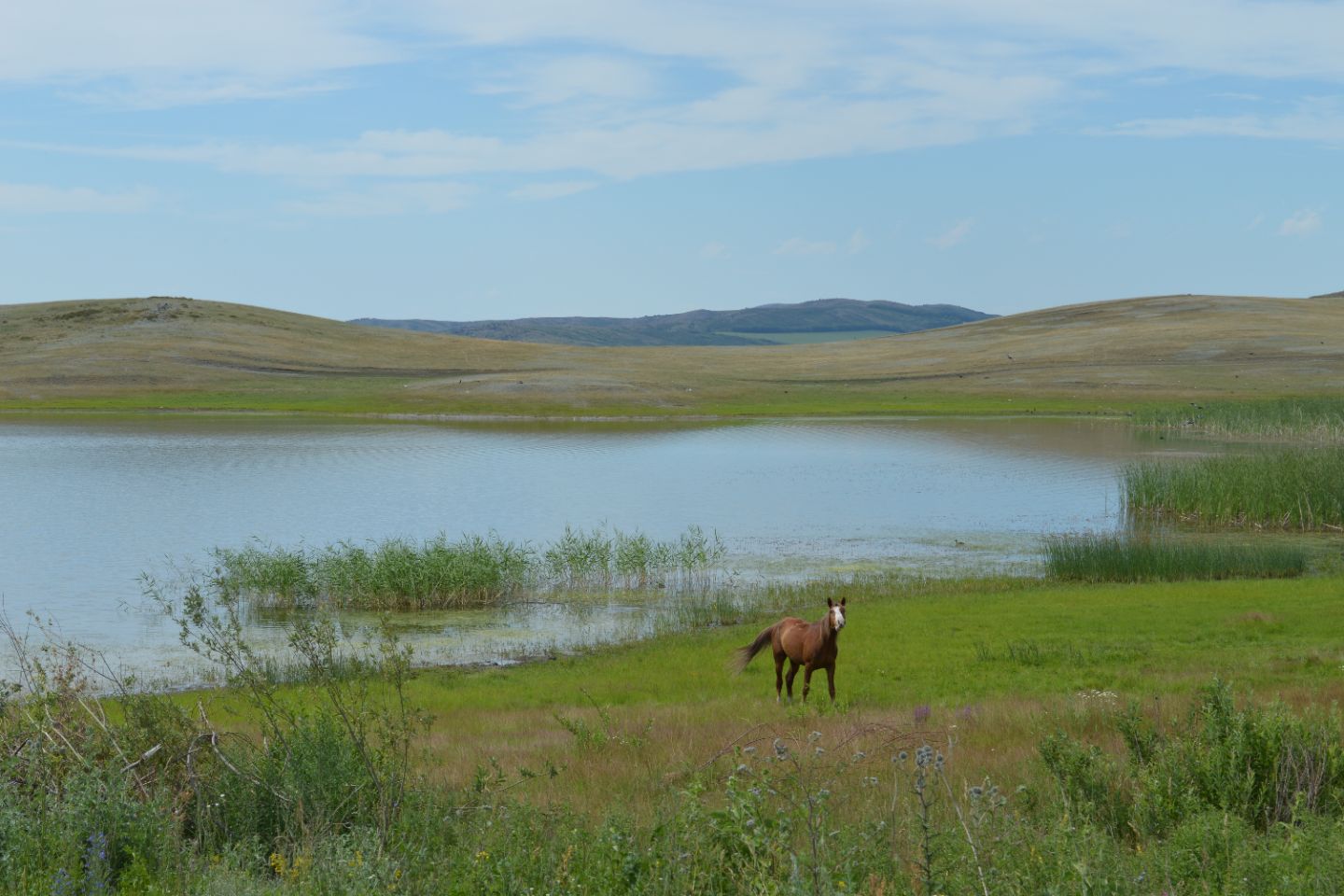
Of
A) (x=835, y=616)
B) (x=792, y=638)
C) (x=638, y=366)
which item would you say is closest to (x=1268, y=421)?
(x=792, y=638)

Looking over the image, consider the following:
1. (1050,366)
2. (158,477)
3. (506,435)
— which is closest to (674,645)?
(158,477)

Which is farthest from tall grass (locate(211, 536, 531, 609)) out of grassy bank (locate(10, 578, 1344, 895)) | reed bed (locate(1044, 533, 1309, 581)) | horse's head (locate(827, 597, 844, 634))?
horse's head (locate(827, 597, 844, 634))

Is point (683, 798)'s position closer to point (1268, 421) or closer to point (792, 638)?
point (792, 638)

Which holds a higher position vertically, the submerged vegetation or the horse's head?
the horse's head

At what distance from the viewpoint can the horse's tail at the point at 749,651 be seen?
52.3 ft

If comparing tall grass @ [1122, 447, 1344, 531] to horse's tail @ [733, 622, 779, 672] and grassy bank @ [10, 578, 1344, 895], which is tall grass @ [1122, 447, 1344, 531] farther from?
horse's tail @ [733, 622, 779, 672]

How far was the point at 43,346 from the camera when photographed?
113m

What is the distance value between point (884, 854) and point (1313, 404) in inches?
2459

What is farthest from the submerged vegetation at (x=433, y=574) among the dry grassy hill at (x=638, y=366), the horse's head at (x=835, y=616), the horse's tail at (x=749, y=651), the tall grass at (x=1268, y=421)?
the dry grassy hill at (x=638, y=366)

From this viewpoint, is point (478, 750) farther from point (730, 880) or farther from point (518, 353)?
point (518, 353)

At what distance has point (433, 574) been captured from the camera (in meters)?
25.9

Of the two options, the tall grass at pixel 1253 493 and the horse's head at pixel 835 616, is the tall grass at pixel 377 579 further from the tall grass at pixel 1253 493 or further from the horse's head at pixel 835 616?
the tall grass at pixel 1253 493

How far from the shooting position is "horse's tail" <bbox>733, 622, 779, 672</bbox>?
52.3ft

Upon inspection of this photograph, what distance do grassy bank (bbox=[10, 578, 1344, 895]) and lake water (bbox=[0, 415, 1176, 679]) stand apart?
1047 cm
